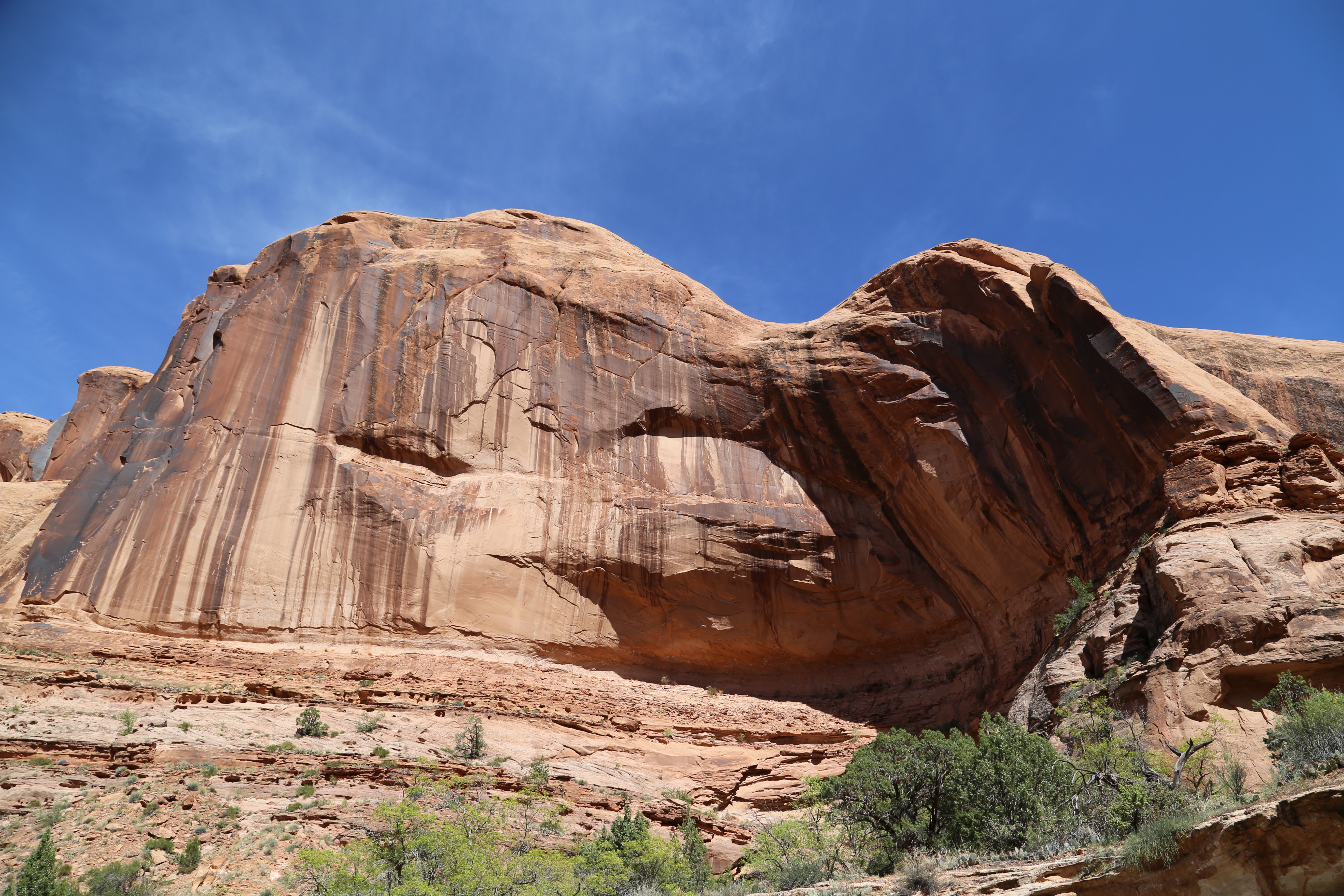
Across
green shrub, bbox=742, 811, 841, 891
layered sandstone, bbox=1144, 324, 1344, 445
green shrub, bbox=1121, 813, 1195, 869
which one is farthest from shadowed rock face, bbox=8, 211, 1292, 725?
green shrub, bbox=1121, 813, 1195, 869

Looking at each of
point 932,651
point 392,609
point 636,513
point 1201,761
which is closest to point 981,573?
point 932,651

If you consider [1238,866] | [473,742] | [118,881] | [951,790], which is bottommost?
[1238,866]

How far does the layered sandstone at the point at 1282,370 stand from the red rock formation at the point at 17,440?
54.6 metres

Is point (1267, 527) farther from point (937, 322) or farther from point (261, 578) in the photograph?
point (261, 578)

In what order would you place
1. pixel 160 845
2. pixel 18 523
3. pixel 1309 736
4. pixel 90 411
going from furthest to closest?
pixel 90 411 → pixel 18 523 → pixel 160 845 → pixel 1309 736

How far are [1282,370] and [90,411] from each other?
50.2 m

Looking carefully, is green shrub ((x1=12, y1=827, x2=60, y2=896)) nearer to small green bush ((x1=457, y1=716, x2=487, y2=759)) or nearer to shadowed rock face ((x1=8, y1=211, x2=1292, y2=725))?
small green bush ((x1=457, y1=716, x2=487, y2=759))

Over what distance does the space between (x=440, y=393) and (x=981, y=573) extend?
19.2 metres

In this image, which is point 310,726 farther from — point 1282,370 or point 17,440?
point 17,440

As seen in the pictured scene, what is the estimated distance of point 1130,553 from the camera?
914 inches

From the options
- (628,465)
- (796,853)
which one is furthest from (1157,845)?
(628,465)

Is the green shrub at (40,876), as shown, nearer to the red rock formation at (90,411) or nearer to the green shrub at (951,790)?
the green shrub at (951,790)

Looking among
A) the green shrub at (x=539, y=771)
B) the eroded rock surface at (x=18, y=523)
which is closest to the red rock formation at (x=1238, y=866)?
the green shrub at (x=539, y=771)

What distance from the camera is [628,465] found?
31.1 meters
